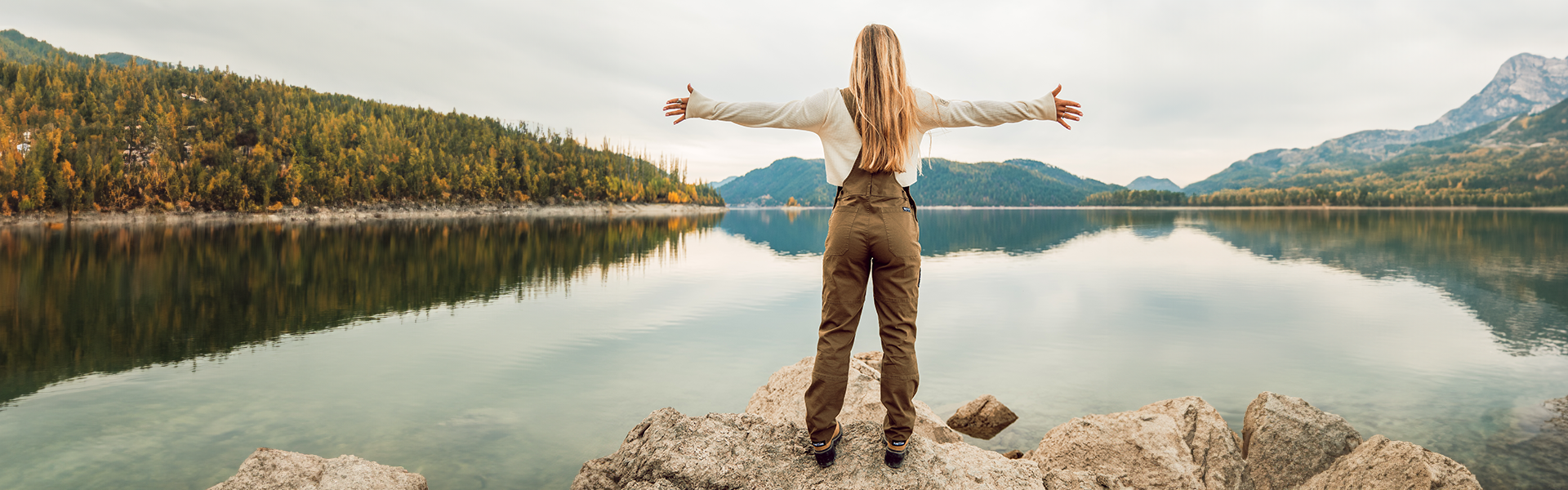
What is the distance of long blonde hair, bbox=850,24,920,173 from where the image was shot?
138 inches

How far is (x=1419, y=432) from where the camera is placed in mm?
7520

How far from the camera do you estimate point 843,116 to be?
3.65 metres

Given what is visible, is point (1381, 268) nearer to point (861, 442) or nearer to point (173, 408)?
point (861, 442)

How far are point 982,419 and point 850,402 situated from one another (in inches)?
A: 88.8

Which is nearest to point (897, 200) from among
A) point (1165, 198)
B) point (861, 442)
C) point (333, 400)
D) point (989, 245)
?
point (861, 442)

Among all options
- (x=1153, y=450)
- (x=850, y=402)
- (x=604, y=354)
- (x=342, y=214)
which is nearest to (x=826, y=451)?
(x=850, y=402)

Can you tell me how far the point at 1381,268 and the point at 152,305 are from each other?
38.5 m

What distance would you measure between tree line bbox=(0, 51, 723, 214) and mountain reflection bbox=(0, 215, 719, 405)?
34.7m

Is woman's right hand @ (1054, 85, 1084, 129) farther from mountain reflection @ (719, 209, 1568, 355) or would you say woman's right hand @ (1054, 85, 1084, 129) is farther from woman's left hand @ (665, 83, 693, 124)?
mountain reflection @ (719, 209, 1568, 355)

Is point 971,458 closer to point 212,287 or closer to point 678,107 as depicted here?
point 678,107

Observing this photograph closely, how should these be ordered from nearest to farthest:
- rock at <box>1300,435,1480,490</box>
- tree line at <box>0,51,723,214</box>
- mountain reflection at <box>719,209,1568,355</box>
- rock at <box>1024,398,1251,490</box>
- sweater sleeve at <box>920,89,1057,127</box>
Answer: sweater sleeve at <box>920,89,1057,127</box>
rock at <box>1300,435,1480,490</box>
rock at <box>1024,398,1251,490</box>
mountain reflection at <box>719,209,1568,355</box>
tree line at <box>0,51,723,214</box>

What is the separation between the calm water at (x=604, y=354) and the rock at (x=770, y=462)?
101 inches

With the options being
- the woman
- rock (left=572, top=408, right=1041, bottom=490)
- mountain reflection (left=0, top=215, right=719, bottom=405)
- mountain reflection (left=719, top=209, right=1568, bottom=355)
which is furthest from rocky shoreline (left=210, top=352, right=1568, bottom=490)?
mountain reflection (left=719, top=209, right=1568, bottom=355)

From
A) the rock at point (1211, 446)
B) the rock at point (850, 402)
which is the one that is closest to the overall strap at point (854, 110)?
the rock at point (850, 402)
